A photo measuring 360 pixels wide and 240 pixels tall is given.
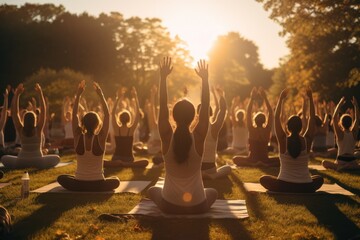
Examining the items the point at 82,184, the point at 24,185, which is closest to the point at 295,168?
the point at 82,184

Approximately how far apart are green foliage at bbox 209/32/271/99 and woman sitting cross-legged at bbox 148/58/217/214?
58789mm

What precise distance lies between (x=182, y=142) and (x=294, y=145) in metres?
3.24

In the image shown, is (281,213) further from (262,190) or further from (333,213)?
(262,190)

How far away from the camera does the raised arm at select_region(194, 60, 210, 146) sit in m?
7.29

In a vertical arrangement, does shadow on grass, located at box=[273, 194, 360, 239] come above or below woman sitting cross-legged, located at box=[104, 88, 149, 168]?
below

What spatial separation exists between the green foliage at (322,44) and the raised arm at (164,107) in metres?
18.9

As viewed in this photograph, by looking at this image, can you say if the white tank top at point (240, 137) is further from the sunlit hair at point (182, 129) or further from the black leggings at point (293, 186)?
the sunlit hair at point (182, 129)

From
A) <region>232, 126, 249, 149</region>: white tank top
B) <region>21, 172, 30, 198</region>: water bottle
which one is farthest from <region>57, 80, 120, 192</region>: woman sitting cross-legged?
<region>232, 126, 249, 149</region>: white tank top

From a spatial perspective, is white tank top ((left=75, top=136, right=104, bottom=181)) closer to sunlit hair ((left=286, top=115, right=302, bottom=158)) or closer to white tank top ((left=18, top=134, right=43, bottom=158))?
sunlit hair ((left=286, top=115, right=302, bottom=158))

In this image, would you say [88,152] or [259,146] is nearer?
[88,152]

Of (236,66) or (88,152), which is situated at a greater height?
(236,66)

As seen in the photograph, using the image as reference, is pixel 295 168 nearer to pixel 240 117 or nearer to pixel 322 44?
pixel 240 117

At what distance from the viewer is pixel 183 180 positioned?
7430mm

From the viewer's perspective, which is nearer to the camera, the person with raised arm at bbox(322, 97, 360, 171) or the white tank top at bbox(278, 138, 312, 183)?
the white tank top at bbox(278, 138, 312, 183)
